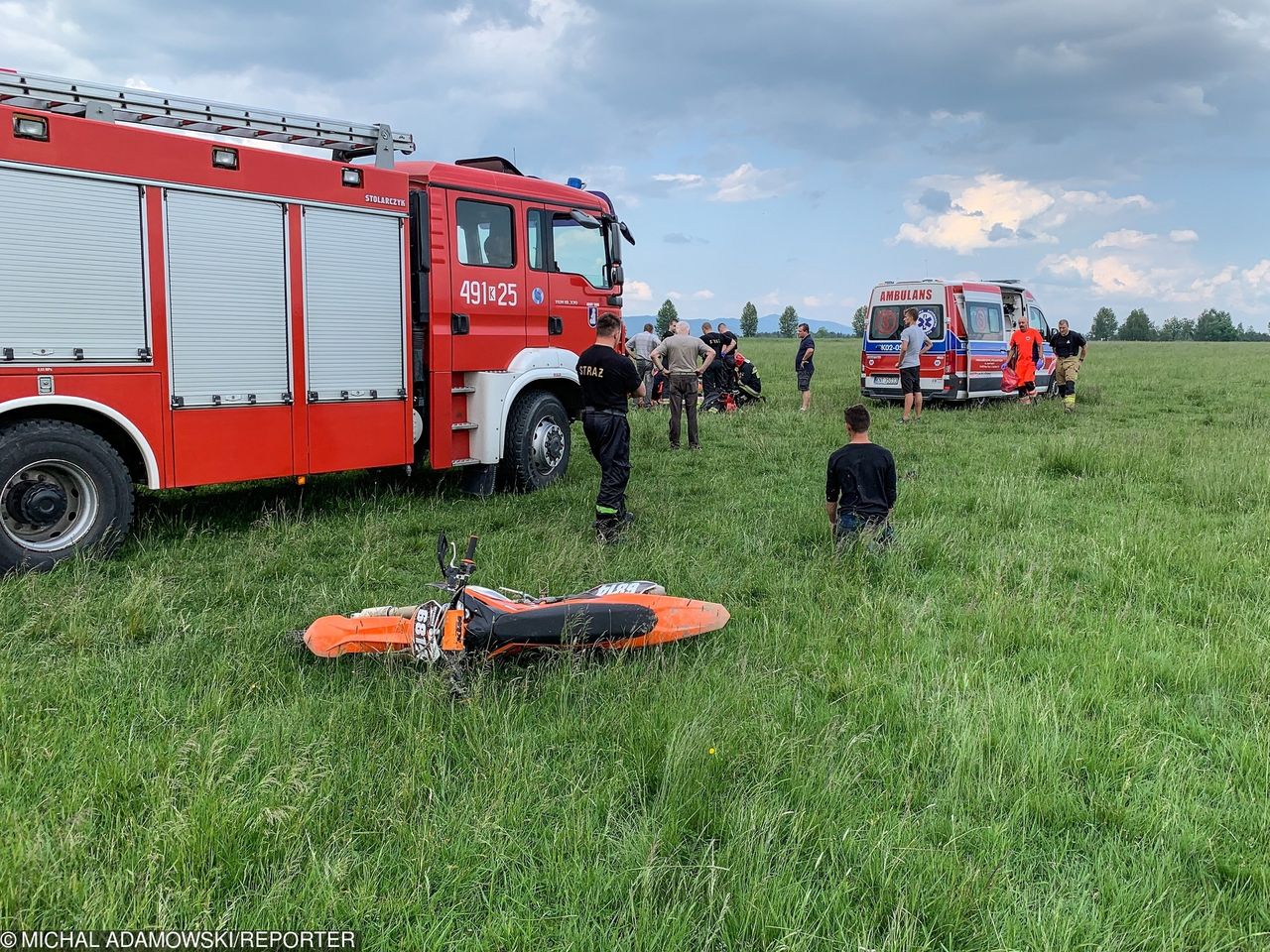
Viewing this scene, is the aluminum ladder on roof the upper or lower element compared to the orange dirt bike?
upper

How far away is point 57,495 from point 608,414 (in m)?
3.93

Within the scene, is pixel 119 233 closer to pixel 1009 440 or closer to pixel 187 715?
pixel 187 715

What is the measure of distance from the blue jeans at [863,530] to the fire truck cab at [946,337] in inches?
475

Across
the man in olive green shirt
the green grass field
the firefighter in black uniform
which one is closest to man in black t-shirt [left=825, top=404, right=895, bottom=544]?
the green grass field

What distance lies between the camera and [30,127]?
575 centimetres

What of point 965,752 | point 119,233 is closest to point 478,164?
point 119,233

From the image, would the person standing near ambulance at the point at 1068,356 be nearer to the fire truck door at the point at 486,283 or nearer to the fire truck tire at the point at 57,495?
the fire truck door at the point at 486,283

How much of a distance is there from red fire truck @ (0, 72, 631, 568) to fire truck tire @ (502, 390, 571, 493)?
0.07 feet

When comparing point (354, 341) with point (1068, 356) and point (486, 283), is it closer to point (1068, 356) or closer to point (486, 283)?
point (486, 283)

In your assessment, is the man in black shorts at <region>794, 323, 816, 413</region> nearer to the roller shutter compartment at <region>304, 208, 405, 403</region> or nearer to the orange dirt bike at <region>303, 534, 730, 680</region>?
the roller shutter compartment at <region>304, 208, 405, 403</region>

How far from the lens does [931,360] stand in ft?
59.6

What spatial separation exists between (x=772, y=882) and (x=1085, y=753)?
1599 millimetres

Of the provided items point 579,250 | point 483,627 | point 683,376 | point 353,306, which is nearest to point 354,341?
point 353,306

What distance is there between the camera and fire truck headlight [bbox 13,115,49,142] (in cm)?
569
